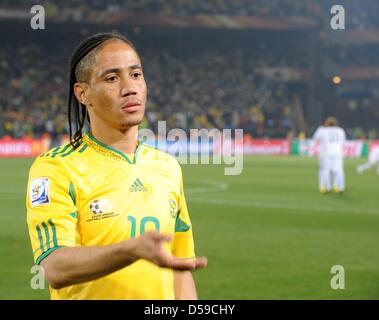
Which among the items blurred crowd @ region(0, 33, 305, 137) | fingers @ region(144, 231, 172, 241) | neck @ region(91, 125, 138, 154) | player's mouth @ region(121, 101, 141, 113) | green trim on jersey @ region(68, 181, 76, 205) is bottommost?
fingers @ region(144, 231, 172, 241)

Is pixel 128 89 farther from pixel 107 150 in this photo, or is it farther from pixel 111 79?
pixel 107 150

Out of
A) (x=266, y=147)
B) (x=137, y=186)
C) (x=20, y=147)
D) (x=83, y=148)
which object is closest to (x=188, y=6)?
(x=266, y=147)

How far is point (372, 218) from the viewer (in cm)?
1556

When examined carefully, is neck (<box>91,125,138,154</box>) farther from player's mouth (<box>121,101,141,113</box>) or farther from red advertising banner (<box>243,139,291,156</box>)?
red advertising banner (<box>243,139,291,156</box>)

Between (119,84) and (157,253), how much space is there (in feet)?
2.87

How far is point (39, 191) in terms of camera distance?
3100 millimetres

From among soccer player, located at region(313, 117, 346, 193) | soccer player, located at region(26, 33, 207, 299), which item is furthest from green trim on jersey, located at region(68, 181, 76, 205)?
soccer player, located at region(313, 117, 346, 193)

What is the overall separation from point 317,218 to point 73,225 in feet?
41.7

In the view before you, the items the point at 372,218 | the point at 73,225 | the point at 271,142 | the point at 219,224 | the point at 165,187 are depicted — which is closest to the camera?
the point at 73,225

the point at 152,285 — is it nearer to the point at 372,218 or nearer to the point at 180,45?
the point at 372,218

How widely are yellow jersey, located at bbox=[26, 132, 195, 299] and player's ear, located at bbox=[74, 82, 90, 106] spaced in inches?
6.5

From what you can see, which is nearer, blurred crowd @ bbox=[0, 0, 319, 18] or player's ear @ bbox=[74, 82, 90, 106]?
player's ear @ bbox=[74, 82, 90, 106]

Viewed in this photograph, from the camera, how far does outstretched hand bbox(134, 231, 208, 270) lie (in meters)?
2.47
